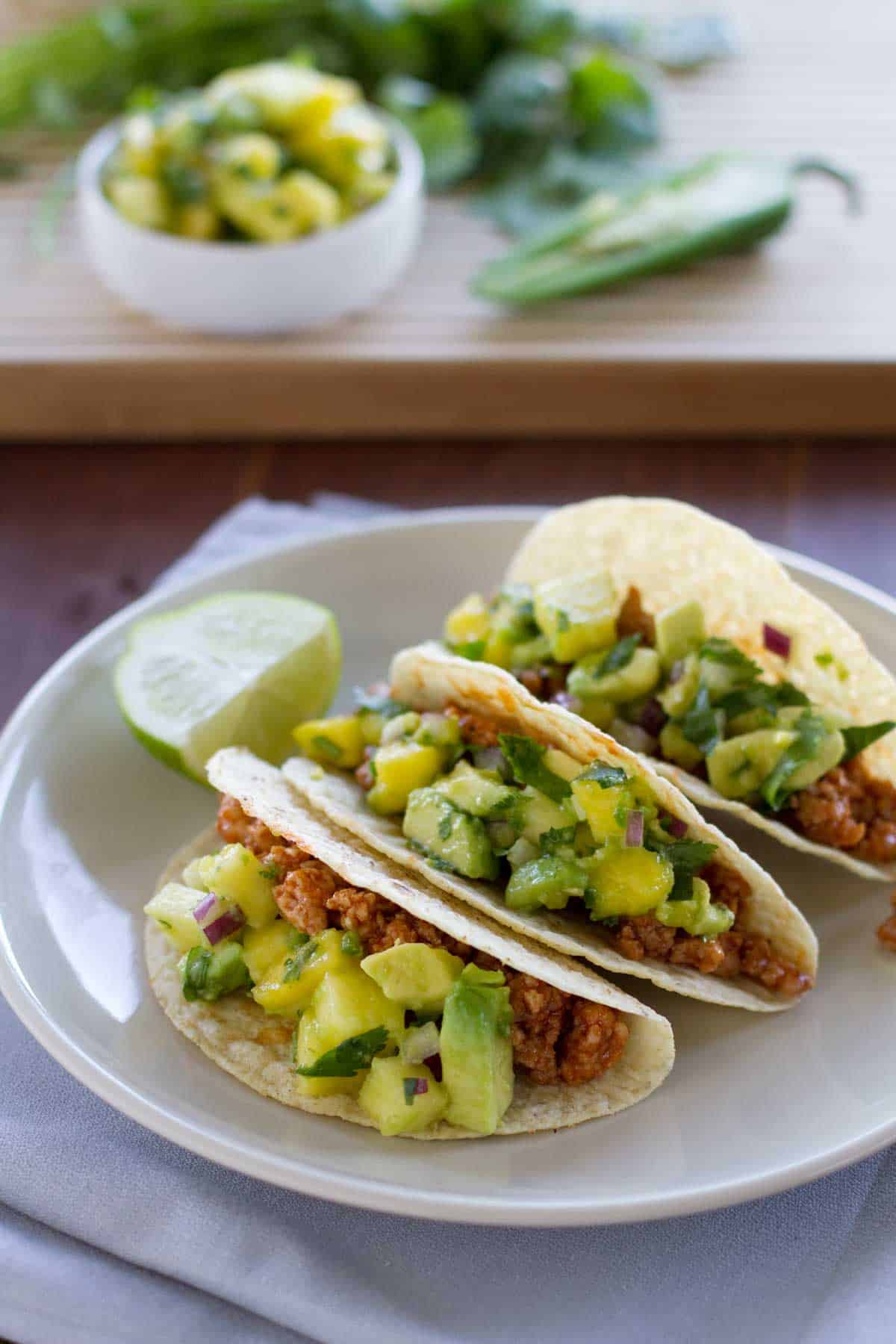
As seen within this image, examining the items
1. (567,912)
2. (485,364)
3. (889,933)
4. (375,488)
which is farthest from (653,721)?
(485,364)

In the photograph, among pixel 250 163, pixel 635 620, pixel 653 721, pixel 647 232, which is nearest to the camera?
pixel 653 721

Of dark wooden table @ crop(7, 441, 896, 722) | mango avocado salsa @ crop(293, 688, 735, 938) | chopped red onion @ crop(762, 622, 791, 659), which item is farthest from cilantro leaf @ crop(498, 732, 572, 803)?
dark wooden table @ crop(7, 441, 896, 722)

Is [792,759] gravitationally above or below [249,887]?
above

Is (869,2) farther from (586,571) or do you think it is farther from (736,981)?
(736,981)

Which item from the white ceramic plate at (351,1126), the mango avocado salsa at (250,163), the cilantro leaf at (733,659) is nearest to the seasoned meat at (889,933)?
the white ceramic plate at (351,1126)

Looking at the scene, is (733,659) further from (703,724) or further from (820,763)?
(820,763)

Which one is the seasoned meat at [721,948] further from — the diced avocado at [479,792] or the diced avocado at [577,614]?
the diced avocado at [577,614]

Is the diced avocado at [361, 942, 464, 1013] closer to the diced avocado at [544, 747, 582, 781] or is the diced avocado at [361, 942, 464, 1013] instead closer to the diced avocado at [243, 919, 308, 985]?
the diced avocado at [243, 919, 308, 985]

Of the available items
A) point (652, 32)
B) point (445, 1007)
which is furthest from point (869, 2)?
point (445, 1007)
